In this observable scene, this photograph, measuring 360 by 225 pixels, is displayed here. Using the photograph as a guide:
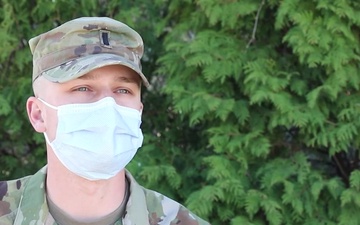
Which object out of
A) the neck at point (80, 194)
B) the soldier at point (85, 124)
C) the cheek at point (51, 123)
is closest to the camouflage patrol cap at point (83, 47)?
the soldier at point (85, 124)

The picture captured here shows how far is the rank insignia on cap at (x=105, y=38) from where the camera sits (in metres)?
2.04

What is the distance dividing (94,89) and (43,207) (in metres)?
0.40

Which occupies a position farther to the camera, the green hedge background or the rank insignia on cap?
the green hedge background

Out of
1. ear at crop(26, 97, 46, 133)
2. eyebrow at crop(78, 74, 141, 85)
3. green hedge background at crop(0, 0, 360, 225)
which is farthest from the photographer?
green hedge background at crop(0, 0, 360, 225)

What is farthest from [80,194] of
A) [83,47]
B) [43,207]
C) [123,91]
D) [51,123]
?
[83,47]

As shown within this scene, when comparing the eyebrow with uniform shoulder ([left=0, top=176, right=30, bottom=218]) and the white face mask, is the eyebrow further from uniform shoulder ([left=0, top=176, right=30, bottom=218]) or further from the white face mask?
uniform shoulder ([left=0, top=176, right=30, bottom=218])

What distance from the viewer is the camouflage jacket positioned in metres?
2.06

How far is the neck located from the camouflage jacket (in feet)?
0.15

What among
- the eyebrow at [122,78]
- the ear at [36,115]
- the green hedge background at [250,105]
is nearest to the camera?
the eyebrow at [122,78]

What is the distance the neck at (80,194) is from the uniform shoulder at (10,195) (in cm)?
13

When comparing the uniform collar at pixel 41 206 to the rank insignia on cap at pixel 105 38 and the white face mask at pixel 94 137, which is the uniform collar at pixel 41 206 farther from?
the rank insignia on cap at pixel 105 38

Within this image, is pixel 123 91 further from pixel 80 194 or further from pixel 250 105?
pixel 250 105

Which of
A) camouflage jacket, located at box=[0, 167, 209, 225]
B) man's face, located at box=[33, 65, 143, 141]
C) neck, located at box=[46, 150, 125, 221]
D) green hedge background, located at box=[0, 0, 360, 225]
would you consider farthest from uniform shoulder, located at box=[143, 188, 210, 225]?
green hedge background, located at box=[0, 0, 360, 225]

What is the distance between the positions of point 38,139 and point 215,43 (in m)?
1.21
